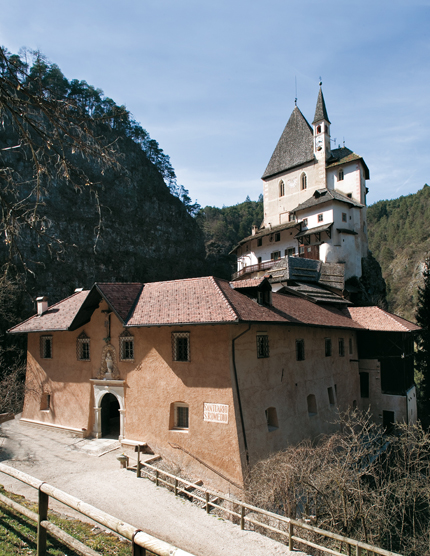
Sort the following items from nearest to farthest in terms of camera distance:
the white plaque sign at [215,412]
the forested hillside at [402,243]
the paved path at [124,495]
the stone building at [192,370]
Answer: the paved path at [124,495] < the white plaque sign at [215,412] < the stone building at [192,370] < the forested hillside at [402,243]

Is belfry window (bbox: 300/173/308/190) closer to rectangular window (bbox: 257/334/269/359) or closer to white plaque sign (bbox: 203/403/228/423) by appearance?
rectangular window (bbox: 257/334/269/359)

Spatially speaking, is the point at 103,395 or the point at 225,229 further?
the point at 225,229

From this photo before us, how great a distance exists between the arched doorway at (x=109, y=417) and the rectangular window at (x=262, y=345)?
809 cm

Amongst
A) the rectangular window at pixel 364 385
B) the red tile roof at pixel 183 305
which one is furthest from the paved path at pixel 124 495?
the rectangular window at pixel 364 385

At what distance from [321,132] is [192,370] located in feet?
138

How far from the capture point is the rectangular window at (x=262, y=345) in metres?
16.6

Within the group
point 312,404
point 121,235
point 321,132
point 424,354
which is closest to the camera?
point 312,404

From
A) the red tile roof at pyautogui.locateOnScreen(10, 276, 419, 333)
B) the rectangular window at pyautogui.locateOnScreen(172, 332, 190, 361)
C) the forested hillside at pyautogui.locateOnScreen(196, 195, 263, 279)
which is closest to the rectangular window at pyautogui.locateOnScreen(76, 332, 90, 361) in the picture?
the red tile roof at pyautogui.locateOnScreen(10, 276, 419, 333)

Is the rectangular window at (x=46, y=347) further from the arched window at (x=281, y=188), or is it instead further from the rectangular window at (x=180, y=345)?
the arched window at (x=281, y=188)

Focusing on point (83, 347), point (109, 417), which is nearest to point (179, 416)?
point (109, 417)

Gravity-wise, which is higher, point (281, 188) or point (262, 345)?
point (281, 188)

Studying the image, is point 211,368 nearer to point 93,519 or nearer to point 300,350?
point 300,350

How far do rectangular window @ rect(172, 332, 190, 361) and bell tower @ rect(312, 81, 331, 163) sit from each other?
38870mm

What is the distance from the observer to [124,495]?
1247 centimetres
